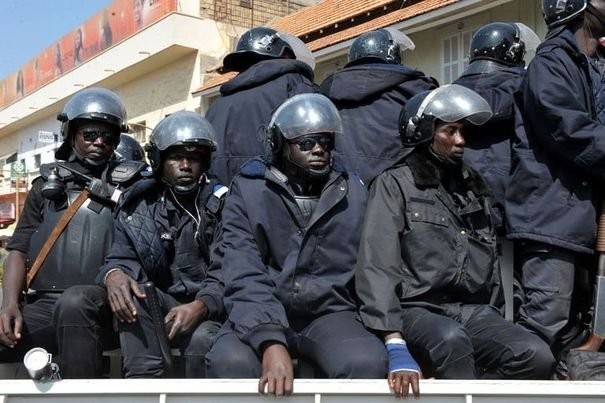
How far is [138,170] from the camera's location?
158 inches

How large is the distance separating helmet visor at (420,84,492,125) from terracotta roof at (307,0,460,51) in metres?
8.15

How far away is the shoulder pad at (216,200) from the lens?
3.62 meters

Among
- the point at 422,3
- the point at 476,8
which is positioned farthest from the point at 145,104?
the point at 476,8

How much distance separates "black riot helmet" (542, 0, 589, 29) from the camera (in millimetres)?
3482

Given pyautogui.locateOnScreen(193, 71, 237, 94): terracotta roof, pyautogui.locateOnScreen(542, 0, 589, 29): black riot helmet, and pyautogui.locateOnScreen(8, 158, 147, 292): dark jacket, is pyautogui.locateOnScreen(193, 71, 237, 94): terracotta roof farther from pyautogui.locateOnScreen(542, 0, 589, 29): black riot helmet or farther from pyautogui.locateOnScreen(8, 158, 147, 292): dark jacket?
pyautogui.locateOnScreen(542, 0, 589, 29): black riot helmet

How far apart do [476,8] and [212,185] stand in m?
8.41

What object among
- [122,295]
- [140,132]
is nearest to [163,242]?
[122,295]

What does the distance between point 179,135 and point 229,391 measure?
161 cm

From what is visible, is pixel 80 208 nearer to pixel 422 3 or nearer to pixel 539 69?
pixel 539 69

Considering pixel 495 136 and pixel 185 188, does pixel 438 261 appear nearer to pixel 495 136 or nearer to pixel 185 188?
pixel 495 136

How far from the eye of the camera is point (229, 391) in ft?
8.07

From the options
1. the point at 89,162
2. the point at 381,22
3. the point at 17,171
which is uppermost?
the point at 381,22

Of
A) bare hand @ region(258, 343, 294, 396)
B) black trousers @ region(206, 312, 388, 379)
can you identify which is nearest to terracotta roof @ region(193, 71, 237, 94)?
black trousers @ region(206, 312, 388, 379)

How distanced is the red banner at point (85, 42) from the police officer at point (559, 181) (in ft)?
59.2
